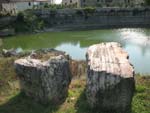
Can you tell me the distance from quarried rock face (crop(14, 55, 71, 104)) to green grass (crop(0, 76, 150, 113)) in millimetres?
213

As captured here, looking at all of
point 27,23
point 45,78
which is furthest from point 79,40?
point 45,78

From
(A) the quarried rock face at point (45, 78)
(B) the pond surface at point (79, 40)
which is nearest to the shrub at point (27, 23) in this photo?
(B) the pond surface at point (79, 40)

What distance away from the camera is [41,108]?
29.1 feet

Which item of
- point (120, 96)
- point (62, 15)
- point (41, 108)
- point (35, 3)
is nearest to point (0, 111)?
point (41, 108)

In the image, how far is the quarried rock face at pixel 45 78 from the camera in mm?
8844

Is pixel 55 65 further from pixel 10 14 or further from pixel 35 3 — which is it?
pixel 35 3

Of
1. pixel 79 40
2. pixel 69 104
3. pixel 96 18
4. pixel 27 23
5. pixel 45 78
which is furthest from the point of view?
pixel 96 18

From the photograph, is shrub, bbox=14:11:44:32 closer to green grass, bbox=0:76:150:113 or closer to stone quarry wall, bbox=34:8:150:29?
stone quarry wall, bbox=34:8:150:29

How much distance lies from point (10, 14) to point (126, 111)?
1310 inches

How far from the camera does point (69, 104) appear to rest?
355 inches

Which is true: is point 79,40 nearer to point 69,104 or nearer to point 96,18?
point 96,18

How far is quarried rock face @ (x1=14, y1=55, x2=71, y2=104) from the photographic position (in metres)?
8.84

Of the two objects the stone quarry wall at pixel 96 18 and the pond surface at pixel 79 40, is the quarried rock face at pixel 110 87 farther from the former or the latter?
the stone quarry wall at pixel 96 18

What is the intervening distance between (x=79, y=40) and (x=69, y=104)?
943 inches
